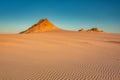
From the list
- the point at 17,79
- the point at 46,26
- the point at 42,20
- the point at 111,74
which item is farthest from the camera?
the point at 42,20

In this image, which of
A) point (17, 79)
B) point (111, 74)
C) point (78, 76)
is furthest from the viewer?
point (111, 74)

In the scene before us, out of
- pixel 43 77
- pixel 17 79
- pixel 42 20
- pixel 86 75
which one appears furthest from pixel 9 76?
pixel 42 20

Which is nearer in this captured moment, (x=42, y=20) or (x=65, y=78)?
(x=65, y=78)

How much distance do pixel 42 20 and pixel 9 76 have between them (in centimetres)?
10087

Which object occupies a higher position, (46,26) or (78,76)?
(46,26)

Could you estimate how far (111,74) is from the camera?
8.26 meters

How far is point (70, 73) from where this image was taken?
8.16 meters

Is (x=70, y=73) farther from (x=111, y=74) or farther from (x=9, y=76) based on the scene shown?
(x=9, y=76)

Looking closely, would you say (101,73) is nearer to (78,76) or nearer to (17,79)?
(78,76)

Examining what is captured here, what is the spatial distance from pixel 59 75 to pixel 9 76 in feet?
7.72

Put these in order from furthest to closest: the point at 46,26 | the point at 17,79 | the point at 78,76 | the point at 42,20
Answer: the point at 42,20
the point at 46,26
the point at 78,76
the point at 17,79

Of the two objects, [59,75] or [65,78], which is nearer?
[65,78]

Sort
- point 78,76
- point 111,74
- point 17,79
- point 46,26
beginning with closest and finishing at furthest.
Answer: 1. point 17,79
2. point 78,76
3. point 111,74
4. point 46,26

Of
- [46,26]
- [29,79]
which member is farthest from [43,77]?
[46,26]
